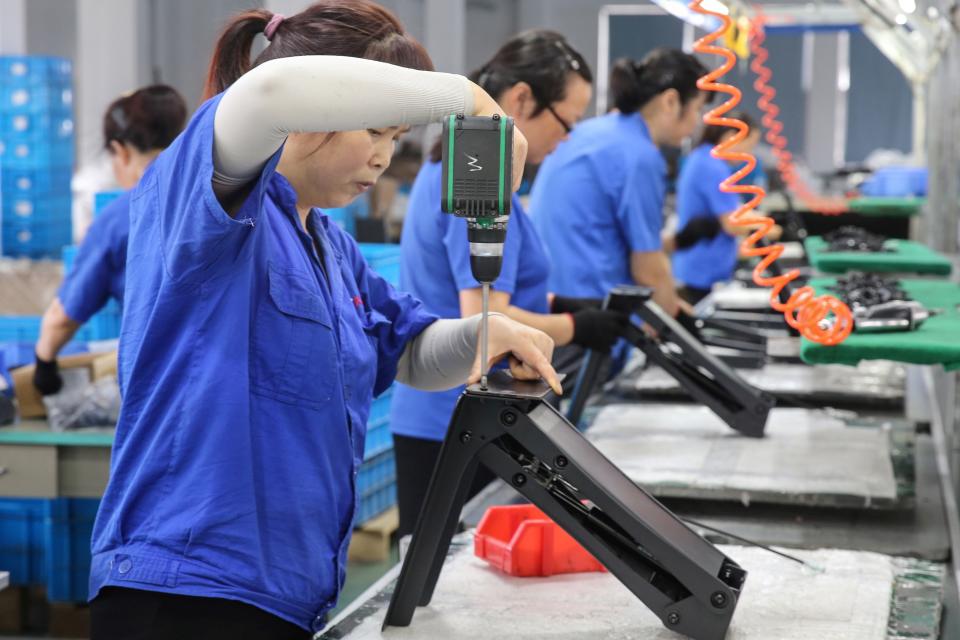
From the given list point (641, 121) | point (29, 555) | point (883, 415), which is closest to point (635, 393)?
point (883, 415)

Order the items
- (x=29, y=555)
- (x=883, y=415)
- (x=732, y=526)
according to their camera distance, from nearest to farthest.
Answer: (x=732, y=526) < (x=883, y=415) < (x=29, y=555)

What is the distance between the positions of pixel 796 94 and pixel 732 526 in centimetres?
1457

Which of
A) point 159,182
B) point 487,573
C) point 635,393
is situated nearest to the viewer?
point 159,182

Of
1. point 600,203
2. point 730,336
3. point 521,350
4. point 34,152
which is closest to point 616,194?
point 600,203

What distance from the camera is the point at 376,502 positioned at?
4.73 meters

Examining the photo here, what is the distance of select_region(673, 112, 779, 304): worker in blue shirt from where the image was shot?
6031 millimetres

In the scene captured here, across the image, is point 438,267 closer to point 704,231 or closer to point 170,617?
point 170,617

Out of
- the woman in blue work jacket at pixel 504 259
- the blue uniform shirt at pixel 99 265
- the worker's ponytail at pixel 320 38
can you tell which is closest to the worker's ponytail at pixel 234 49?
the worker's ponytail at pixel 320 38

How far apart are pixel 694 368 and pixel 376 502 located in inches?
88.2

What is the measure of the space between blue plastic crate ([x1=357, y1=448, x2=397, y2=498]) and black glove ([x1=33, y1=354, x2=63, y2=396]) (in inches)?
48.7

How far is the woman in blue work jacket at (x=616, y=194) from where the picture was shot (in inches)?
136

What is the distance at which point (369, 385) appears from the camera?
1.61m

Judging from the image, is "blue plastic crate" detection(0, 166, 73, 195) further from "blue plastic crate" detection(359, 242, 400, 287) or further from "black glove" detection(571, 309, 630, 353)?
"black glove" detection(571, 309, 630, 353)

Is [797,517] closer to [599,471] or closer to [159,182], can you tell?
[599,471]
